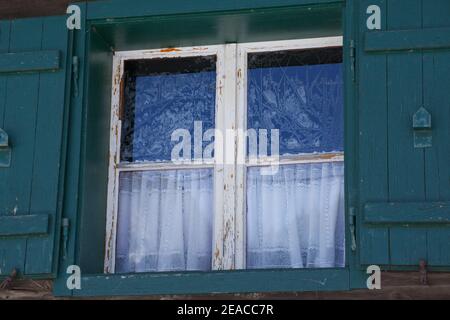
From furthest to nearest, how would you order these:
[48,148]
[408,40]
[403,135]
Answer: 1. [48,148]
2. [408,40]
3. [403,135]

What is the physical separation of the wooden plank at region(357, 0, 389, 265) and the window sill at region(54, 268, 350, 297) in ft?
0.52

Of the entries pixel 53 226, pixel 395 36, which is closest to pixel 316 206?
pixel 395 36

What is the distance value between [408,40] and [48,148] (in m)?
1.62

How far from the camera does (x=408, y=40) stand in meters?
4.80

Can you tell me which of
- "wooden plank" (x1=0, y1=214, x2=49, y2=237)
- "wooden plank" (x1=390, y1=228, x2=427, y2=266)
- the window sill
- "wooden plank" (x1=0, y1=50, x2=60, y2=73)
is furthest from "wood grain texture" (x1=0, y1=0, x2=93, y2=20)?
"wooden plank" (x1=390, y1=228, x2=427, y2=266)

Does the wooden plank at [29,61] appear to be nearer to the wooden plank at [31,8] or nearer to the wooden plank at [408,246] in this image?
the wooden plank at [31,8]

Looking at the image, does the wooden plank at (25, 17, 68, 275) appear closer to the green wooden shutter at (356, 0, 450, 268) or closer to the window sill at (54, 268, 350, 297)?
the window sill at (54, 268, 350, 297)

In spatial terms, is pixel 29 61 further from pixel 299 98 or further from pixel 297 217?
pixel 297 217

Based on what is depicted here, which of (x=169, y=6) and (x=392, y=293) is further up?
(x=169, y=6)

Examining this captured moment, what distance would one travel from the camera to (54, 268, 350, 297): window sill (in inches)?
182

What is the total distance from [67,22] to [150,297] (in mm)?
1339

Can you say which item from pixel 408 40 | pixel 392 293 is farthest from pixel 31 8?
pixel 392 293
